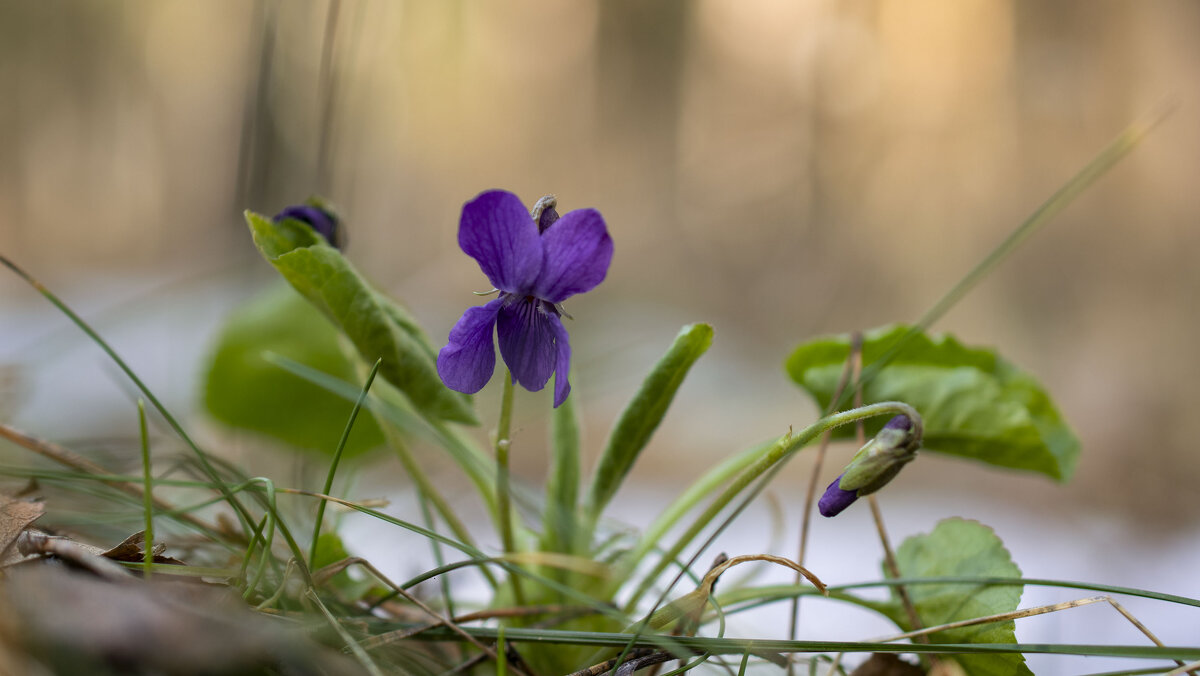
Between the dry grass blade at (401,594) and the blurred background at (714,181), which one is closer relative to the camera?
the dry grass blade at (401,594)

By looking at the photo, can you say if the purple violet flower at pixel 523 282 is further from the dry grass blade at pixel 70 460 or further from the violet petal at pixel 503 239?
the dry grass blade at pixel 70 460

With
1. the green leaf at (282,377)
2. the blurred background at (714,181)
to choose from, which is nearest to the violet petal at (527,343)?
the green leaf at (282,377)

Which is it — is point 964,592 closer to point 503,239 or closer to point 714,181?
point 503,239

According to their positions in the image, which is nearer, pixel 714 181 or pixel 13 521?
pixel 13 521

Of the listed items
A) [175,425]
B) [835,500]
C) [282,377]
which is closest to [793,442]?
[835,500]

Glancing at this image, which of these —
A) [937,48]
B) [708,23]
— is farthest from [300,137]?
[937,48]

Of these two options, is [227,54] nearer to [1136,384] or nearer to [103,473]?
[103,473]
